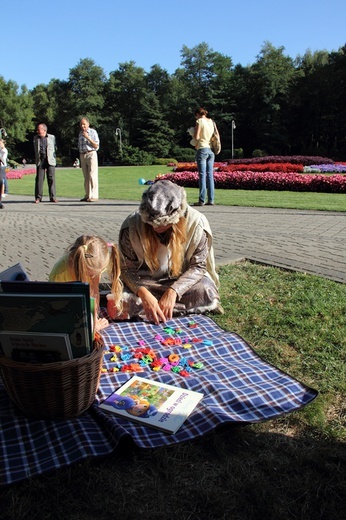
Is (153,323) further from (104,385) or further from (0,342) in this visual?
(0,342)

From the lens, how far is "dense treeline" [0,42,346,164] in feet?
166

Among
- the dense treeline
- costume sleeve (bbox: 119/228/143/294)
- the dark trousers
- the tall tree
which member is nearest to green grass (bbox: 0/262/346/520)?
costume sleeve (bbox: 119/228/143/294)

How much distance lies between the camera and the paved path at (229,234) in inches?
218

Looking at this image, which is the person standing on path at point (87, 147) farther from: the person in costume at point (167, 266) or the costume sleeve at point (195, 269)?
the costume sleeve at point (195, 269)

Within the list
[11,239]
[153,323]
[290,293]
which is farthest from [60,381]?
[11,239]

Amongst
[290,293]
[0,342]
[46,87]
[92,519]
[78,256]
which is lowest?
[92,519]

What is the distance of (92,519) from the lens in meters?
1.76

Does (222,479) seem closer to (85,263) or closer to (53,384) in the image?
(53,384)

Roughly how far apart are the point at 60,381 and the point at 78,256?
2.94 feet

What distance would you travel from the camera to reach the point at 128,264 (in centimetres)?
374

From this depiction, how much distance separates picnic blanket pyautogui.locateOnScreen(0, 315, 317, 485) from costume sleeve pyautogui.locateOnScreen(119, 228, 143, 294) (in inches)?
17.1

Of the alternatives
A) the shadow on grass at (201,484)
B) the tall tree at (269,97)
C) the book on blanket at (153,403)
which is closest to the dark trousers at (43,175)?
the book on blanket at (153,403)

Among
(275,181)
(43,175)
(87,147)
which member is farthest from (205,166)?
(275,181)

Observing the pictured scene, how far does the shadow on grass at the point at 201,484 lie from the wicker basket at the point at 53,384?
344 millimetres
